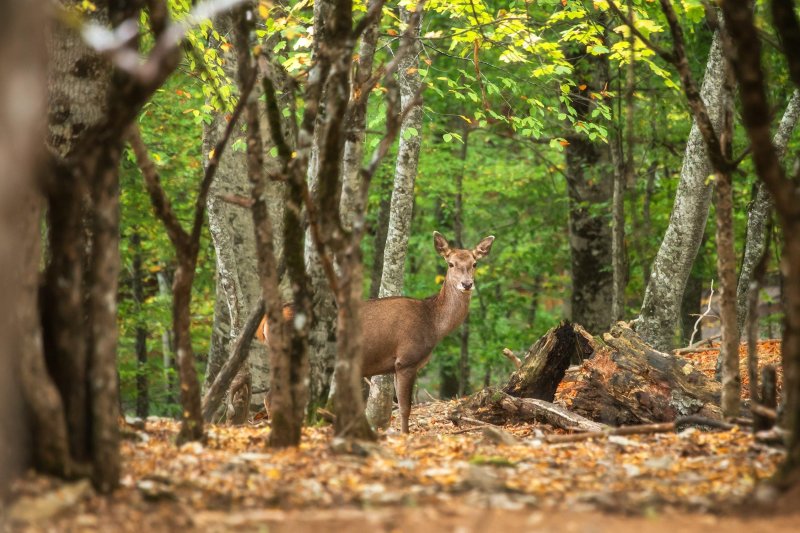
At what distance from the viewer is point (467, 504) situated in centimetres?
575

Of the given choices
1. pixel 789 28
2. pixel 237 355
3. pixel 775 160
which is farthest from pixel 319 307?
pixel 789 28

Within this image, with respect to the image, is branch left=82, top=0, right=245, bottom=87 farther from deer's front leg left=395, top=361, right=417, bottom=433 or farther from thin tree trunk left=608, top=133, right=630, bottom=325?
thin tree trunk left=608, top=133, right=630, bottom=325

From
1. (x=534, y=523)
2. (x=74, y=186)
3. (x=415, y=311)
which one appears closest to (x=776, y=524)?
Answer: (x=534, y=523)

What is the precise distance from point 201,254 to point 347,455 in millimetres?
17169

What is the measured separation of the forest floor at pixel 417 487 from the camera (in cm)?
522

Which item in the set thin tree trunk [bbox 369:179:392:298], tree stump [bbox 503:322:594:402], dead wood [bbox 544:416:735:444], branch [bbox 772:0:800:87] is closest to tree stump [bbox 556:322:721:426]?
tree stump [bbox 503:322:594:402]

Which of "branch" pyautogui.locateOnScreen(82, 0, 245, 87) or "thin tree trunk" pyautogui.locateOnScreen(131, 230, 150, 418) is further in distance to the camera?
"thin tree trunk" pyautogui.locateOnScreen(131, 230, 150, 418)

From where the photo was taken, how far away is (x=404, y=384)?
1237cm

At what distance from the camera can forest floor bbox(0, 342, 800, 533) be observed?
205 inches

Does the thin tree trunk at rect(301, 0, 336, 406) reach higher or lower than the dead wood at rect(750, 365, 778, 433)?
higher

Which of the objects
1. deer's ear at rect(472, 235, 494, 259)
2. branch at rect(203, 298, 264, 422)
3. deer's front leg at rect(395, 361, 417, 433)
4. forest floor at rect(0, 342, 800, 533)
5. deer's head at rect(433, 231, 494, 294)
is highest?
deer's ear at rect(472, 235, 494, 259)

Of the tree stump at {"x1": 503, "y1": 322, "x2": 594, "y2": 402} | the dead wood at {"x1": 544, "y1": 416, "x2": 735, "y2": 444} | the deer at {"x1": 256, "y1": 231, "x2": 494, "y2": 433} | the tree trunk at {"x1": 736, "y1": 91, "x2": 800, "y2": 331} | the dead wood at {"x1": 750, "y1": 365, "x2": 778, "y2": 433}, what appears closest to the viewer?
the dead wood at {"x1": 750, "y1": 365, "x2": 778, "y2": 433}

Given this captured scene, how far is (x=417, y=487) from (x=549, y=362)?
5684 millimetres

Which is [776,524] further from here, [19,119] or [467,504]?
[19,119]
